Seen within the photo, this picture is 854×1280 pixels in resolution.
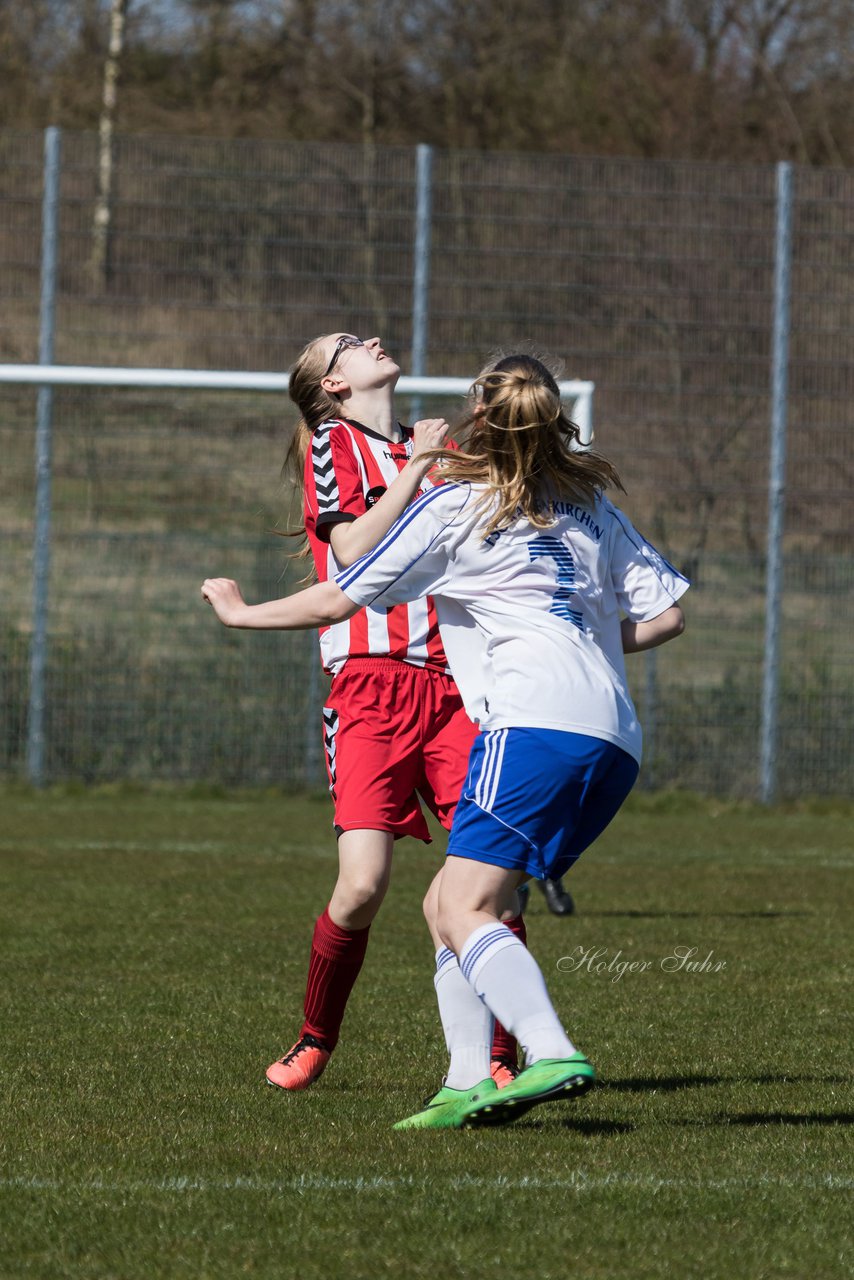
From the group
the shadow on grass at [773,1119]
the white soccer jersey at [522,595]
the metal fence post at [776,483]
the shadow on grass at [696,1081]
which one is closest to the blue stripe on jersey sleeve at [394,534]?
the white soccer jersey at [522,595]

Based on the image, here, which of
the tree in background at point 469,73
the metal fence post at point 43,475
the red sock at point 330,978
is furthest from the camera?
the tree in background at point 469,73

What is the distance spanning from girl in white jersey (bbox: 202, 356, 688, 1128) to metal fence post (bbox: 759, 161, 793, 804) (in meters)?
9.05

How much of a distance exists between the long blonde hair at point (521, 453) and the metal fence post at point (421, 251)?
883 centimetres

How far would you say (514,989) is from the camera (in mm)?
3826

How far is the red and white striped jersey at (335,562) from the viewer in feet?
15.5

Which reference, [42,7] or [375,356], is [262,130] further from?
[375,356]

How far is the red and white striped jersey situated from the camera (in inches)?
187

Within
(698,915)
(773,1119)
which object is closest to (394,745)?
(773,1119)

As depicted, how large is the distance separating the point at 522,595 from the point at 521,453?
0.30 meters

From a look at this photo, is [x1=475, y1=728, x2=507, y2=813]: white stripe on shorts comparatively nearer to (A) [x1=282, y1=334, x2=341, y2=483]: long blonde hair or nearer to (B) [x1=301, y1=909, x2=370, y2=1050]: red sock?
(B) [x1=301, y1=909, x2=370, y2=1050]: red sock

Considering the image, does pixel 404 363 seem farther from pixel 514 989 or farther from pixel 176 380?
pixel 514 989

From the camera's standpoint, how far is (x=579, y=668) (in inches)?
155

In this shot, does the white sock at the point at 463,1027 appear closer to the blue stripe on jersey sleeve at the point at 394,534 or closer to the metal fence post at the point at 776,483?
the blue stripe on jersey sleeve at the point at 394,534

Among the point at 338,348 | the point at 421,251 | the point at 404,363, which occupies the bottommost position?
the point at 338,348
